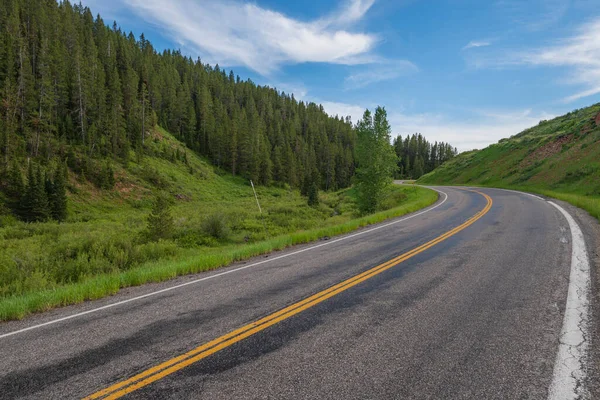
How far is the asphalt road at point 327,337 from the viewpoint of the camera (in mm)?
3398

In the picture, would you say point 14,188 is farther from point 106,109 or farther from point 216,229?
point 216,229

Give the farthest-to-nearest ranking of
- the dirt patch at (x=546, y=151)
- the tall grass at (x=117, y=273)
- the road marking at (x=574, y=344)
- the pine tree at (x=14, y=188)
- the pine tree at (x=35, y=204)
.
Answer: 1. the dirt patch at (x=546, y=151)
2. the pine tree at (x=14, y=188)
3. the pine tree at (x=35, y=204)
4. the tall grass at (x=117, y=273)
5. the road marking at (x=574, y=344)

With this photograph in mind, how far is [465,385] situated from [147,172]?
198 feet

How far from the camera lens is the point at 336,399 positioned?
316 cm

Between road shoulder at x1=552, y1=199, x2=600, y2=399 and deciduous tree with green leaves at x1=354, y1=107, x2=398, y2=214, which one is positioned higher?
deciduous tree with green leaves at x1=354, y1=107, x2=398, y2=214

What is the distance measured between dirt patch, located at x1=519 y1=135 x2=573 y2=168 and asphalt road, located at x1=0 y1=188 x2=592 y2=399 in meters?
42.8

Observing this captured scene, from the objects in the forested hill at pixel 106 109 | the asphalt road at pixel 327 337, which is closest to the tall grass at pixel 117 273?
the asphalt road at pixel 327 337

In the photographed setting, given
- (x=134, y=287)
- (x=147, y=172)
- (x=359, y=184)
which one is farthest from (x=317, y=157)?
(x=134, y=287)

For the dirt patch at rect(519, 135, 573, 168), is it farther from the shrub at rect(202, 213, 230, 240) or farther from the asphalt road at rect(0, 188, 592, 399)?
the asphalt road at rect(0, 188, 592, 399)

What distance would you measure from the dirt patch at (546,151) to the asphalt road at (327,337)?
42.8 metres

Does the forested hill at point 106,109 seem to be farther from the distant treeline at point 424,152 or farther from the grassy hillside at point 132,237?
the distant treeline at point 424,152

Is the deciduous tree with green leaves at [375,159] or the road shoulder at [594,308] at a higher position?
the deciduous tree with green leaves at [375,159]

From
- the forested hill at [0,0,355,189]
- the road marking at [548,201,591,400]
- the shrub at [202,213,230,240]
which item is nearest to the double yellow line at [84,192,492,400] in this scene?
the road marking at [548,201,591,400]

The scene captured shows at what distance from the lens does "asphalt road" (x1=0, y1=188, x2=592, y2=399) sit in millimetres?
3398
